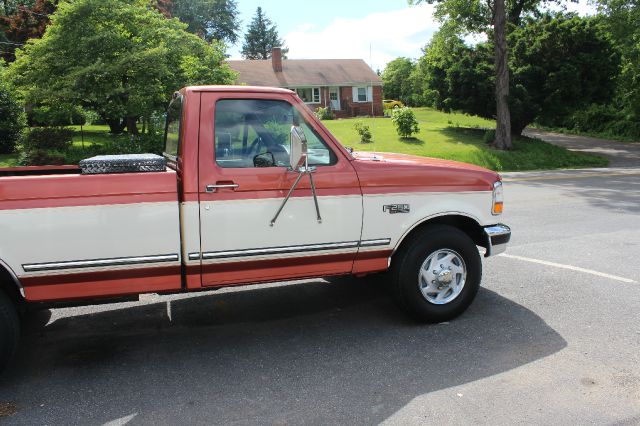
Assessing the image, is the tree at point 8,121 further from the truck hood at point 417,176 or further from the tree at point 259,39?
the tree at point 259,39

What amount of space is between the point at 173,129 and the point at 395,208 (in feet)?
6.75

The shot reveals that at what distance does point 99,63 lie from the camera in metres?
16.4

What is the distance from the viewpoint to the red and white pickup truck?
146 inches

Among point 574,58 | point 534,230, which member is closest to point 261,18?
point 574,58

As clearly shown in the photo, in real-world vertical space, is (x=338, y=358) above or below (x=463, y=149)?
below

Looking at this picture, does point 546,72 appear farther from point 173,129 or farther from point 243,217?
point 243,217

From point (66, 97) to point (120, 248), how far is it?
48.0ft

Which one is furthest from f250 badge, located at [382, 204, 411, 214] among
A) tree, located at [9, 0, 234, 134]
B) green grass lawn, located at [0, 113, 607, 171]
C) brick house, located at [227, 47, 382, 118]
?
brick house, located at [227, 47, 382, 118]

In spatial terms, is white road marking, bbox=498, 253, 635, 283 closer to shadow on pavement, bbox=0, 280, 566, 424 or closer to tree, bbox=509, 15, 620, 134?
shadow on pavement, bbox=0, 280, 566, 424

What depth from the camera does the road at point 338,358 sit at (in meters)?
3.46

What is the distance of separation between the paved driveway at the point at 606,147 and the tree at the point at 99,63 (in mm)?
18197

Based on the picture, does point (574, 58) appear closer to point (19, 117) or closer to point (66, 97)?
point (66, 97)

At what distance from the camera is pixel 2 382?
388 cm

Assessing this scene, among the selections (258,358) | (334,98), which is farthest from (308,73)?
(258,358)
